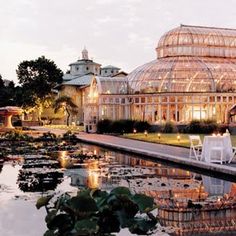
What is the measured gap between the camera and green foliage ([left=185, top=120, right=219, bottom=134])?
3541 cm

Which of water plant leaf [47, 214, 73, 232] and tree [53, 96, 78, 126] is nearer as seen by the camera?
water plant leaf [47, 214, 73, 232]

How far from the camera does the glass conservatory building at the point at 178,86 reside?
3916cm

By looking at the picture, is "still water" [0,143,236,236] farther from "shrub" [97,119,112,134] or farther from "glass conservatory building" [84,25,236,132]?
"glass conservatory building" [84,25,236,132]

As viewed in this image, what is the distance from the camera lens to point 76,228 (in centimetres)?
374

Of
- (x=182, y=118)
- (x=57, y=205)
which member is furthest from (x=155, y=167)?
(x=182, y=118)

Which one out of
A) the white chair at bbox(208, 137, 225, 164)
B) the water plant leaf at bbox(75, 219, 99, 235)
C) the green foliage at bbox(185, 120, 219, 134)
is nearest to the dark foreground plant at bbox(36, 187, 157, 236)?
the water plant leaf at bbox(75, 219, 99, 235)

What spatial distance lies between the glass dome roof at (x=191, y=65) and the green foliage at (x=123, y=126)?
9.73 feet

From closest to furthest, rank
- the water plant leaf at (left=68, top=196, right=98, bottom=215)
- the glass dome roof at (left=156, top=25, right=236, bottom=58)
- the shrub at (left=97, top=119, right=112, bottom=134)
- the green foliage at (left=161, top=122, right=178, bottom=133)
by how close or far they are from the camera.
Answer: the water plant leaf at (left=68, top=196, right=98, bottom=215)
the green foliage at (left=161, top=122, right=178, bottom=133)
the shrub at (left=97, top=119, right=112, bottom=134)
the glass dome roof at (left=156, top=25, right=236, bottom=58)

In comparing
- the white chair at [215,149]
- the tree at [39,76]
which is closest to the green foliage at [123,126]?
the white chair at [215,149]

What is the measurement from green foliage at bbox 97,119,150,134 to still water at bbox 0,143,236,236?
617 inches

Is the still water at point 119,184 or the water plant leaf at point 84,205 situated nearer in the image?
the water plant leaf at point 84,205

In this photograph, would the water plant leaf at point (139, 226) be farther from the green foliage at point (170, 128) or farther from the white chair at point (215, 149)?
the green foliage at point (170, 128)

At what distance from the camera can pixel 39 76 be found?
6556 cm

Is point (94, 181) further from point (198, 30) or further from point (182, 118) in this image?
point (198, 30)
